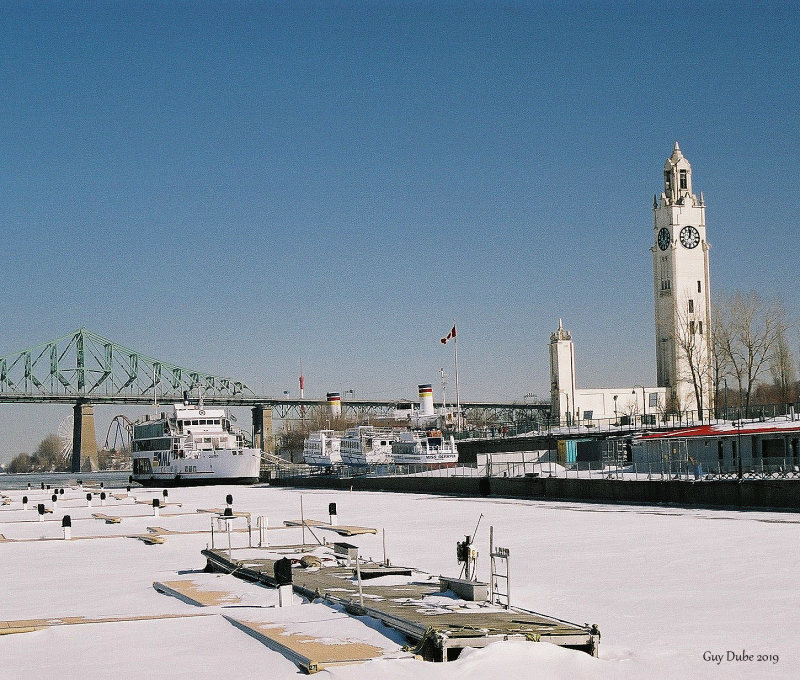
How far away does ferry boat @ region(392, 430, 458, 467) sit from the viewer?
90.7 m

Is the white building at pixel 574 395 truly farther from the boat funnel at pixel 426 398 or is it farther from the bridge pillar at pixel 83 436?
the bridge pillar at pixel 83 436

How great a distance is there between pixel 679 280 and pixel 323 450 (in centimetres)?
3952

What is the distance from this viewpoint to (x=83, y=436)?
17562 cm

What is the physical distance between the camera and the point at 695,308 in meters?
112

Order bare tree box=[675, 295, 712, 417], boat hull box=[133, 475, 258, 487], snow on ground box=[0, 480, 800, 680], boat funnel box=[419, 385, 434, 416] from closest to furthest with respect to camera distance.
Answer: snow on ground box=[0, 480, 800, 680] < bare tree box=[675, 295, 712, 417] < boat hull box=[133, 475, 258, 487] < boat funnel box=[419, 385, 434, 416]

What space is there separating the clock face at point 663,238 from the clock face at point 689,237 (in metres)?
1.48

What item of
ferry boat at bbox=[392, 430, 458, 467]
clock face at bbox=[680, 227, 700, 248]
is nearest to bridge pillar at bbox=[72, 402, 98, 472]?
ferry boat at bbox=[392, 430, 458, 467]

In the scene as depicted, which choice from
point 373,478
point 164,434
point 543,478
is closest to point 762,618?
point 543,478

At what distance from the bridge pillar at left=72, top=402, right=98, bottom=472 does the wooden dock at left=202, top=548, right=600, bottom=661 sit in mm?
160807

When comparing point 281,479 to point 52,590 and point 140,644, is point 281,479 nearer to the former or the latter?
Answer: point 52,590

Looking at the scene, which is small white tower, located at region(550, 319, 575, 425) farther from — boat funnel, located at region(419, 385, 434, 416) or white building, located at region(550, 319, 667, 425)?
boat funnel, located at region(419, 385, 434, 416)

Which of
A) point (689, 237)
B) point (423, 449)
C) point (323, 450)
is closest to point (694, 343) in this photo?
point (689, 237)

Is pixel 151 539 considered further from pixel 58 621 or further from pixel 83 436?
pixel 83 436

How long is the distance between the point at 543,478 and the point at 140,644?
129ft
